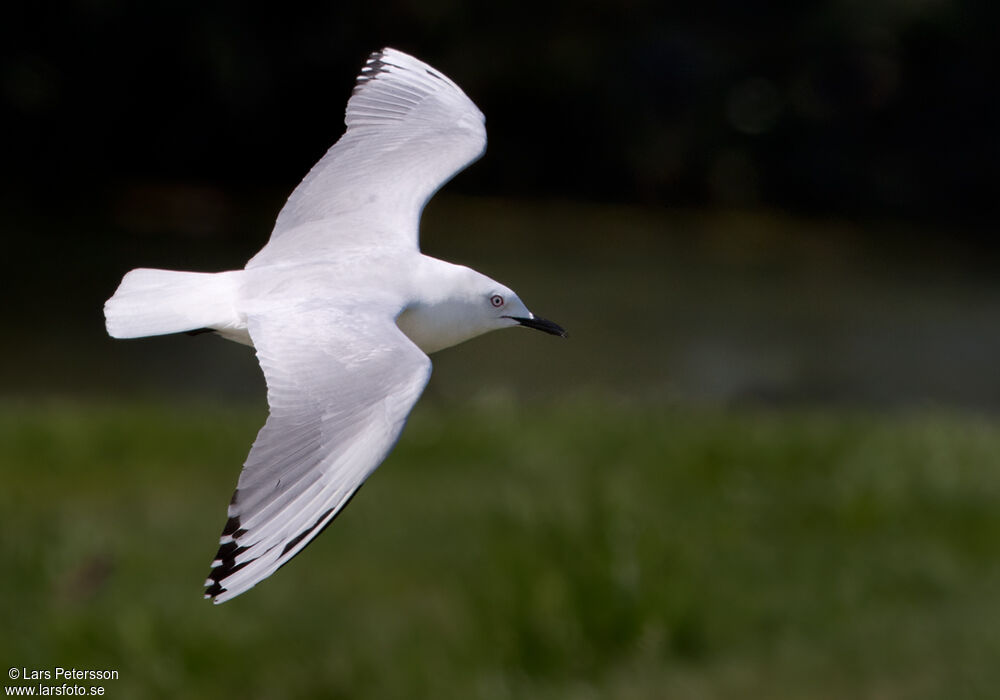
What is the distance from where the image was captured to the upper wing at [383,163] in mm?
1608

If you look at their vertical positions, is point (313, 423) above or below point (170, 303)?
below

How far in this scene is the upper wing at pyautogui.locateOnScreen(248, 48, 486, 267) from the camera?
1.61 metres

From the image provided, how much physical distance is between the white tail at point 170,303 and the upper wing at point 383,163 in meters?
0.06

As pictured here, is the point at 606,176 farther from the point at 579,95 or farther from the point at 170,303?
the point at 170,303

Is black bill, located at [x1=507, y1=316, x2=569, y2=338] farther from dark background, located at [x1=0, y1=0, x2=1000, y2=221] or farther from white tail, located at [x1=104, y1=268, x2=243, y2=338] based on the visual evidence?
dark background, located at [x1=0, y1=0, x2=1000, y2=221]

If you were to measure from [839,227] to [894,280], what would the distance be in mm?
1511

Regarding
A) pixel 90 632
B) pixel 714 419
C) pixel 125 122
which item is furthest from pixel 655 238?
pixel 90 632

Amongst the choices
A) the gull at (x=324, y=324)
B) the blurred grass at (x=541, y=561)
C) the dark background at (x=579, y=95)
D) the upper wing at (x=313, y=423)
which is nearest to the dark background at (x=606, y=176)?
the dark background at (x=579, y=95)

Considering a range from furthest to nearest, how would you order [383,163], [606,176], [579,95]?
[606,176], [579,95], [383,163]

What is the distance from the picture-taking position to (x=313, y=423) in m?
1.31

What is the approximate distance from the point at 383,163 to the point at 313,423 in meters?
0.63

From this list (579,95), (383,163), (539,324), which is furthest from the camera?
(579,95)

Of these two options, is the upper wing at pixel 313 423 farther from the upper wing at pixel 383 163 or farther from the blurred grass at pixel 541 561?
the blurred grass at pixel 541 561

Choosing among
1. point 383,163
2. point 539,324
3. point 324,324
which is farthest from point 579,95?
point 324,324
